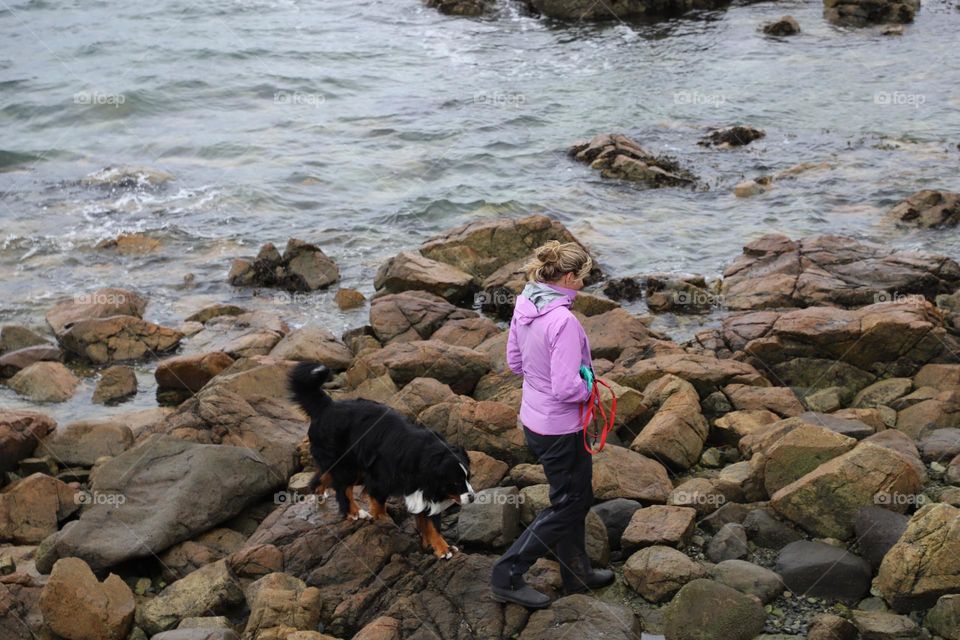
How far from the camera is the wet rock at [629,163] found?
17.7 metres

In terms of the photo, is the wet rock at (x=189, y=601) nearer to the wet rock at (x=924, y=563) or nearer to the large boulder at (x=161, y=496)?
the large boulder at (x=161, y=496)

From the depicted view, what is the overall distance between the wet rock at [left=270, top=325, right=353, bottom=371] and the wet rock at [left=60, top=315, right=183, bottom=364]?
1.82 meters

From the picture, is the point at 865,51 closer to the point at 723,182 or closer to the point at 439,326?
the point at 723,182

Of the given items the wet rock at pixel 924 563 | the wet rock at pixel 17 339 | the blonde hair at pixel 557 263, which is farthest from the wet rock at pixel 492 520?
the wet rock at pixel 17 339

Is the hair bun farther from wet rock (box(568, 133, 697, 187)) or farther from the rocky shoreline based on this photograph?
wet rock (box(568, 133, 697, 187))

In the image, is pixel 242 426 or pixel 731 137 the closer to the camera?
pixel 242 426

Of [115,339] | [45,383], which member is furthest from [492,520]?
[115,339]

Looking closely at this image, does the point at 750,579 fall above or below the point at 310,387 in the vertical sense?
below

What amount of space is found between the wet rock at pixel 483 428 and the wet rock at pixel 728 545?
1.76 metres

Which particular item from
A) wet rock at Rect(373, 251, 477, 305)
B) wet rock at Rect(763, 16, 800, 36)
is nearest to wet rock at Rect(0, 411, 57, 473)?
wet rock at Rect(373, 251, 477, 305)

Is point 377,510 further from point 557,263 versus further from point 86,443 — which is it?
point 86,443

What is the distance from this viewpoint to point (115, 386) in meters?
11.4

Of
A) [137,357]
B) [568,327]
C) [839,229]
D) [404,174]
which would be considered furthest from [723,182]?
[568,327]

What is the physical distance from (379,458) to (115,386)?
231 inches
